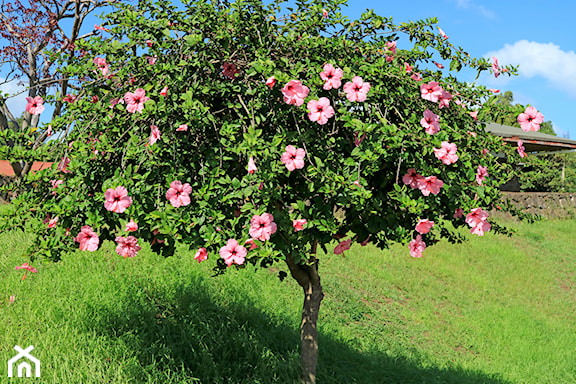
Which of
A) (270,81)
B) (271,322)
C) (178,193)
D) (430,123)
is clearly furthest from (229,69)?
(271,322)

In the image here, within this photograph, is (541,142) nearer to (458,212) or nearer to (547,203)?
(547,203)

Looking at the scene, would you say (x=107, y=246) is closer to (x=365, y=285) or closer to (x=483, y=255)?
(x=365, y=285)

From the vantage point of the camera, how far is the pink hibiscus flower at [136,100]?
3111 millimetres

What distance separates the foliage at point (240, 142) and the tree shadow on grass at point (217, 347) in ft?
7.75

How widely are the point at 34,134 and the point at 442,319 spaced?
7635 mm

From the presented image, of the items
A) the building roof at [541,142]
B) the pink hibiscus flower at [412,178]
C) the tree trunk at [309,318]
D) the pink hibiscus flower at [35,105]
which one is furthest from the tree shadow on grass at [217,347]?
the building roof at [541,142]

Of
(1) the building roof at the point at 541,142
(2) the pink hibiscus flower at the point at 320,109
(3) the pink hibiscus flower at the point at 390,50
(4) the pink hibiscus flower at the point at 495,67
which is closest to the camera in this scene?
(2) the pink hibiscus flower at the point at 320,109

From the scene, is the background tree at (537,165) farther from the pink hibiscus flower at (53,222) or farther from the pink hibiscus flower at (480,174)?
the pink hibiscus flower at (53,222)

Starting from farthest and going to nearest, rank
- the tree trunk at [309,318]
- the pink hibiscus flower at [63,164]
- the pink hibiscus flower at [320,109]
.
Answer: the tree trunk at [309,318] → the pink hibiscus flower at [63,164] → the pink hibiscus flower at [320,109]

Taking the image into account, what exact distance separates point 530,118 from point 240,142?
6.55ft

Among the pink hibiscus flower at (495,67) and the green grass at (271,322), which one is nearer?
the pink hibiscus flower at (495,67)

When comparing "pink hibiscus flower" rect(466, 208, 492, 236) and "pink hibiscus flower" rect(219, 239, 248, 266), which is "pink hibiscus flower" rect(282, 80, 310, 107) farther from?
"pink hibiscus flower" rect(466, 208, 492, 236)

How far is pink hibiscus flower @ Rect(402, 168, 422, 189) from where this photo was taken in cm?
311

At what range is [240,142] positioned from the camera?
121 inches
